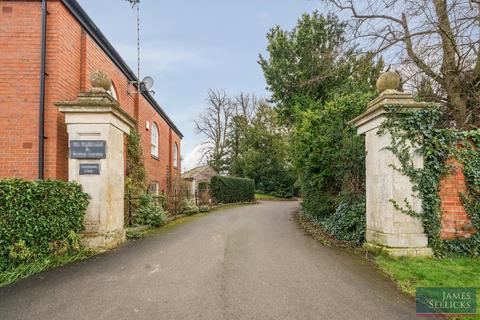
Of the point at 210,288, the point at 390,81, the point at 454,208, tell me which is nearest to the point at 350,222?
the point at 454,208

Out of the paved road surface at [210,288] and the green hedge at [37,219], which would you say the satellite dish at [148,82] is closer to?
the green hedge at [37,219]

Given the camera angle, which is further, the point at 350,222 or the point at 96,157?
the point at 350,222

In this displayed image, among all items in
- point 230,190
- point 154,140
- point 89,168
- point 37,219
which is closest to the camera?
point 37,219

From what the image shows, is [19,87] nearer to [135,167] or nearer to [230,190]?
[135,167]

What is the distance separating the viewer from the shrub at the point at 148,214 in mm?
9203

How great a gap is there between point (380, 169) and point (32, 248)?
665 centimetres

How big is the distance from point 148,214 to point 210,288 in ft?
19.8

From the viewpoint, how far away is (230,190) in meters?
24.6

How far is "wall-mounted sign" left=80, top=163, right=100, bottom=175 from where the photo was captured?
19.7 feet

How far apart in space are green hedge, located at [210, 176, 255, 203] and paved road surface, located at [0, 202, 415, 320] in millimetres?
16785

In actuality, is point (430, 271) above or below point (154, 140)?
below

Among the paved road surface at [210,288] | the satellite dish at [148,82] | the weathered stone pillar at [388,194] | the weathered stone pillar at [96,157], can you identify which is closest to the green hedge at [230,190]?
the satellite dish at [148,82]

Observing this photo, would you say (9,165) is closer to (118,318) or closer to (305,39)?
(118,318)

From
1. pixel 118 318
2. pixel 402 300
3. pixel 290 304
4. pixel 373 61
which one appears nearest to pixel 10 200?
pixel 118 318
